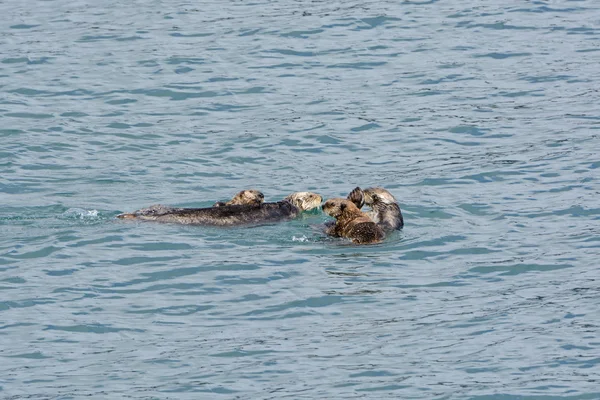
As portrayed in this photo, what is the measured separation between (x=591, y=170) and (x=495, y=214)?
82.5 inches

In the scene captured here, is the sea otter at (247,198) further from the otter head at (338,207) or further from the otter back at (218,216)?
the otter head at (338,207)

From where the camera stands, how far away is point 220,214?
12.8 meters

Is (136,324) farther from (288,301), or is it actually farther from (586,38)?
(586,38)

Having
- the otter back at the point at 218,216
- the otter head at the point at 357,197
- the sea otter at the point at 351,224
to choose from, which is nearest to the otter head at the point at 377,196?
the otter head at the point at 357,197

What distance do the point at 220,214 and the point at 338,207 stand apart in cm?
123

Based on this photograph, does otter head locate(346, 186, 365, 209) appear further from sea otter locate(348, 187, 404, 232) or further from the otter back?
the otter back

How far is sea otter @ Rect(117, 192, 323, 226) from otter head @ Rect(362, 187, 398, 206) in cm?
82

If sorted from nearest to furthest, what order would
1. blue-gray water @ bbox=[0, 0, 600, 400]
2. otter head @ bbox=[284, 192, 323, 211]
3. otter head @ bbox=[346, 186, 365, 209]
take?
blue-gray water @ bbox=[0, 0, 600, 400] → otter head @ bbox=[346, 186, 365, 209] → otter head @ bbox=[284, 192, 323, 211]

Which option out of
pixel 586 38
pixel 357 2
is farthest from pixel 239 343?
pixel 357 2

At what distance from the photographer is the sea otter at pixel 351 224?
40.7 ft

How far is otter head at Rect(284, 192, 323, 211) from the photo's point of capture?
44.3ft

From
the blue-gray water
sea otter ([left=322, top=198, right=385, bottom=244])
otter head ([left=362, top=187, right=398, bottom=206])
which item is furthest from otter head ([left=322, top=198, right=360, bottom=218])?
otter head ([left=362, top=187, right=398, bottom=206])

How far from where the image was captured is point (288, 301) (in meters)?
10.8

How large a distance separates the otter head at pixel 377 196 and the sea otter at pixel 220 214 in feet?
2.69
